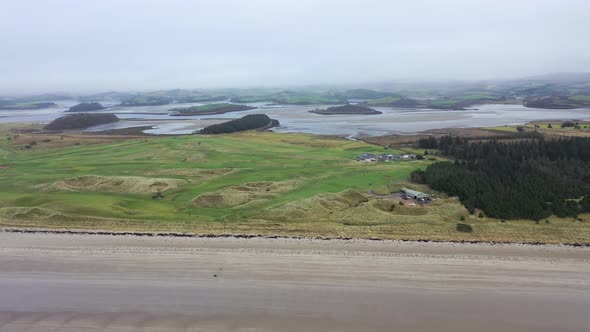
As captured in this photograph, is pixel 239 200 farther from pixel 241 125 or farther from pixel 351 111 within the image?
pixel 351 111

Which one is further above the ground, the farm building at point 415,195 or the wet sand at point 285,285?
the farm building at point 415,195

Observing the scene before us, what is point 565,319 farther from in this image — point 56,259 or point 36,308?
point 56,259

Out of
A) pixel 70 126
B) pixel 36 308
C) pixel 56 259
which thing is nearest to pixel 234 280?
pixel 36 308

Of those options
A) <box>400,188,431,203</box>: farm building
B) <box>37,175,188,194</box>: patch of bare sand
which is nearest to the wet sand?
<box>400,188,431,203</box>: farm building

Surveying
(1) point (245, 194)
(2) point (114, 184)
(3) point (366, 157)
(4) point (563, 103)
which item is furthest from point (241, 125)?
(4) point (563, 103)

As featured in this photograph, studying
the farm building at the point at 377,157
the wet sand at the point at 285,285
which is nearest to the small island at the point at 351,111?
the farm building at the point at 377,157

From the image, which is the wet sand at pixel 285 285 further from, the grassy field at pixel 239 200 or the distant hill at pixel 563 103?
the distant hill at pixel 563 103
